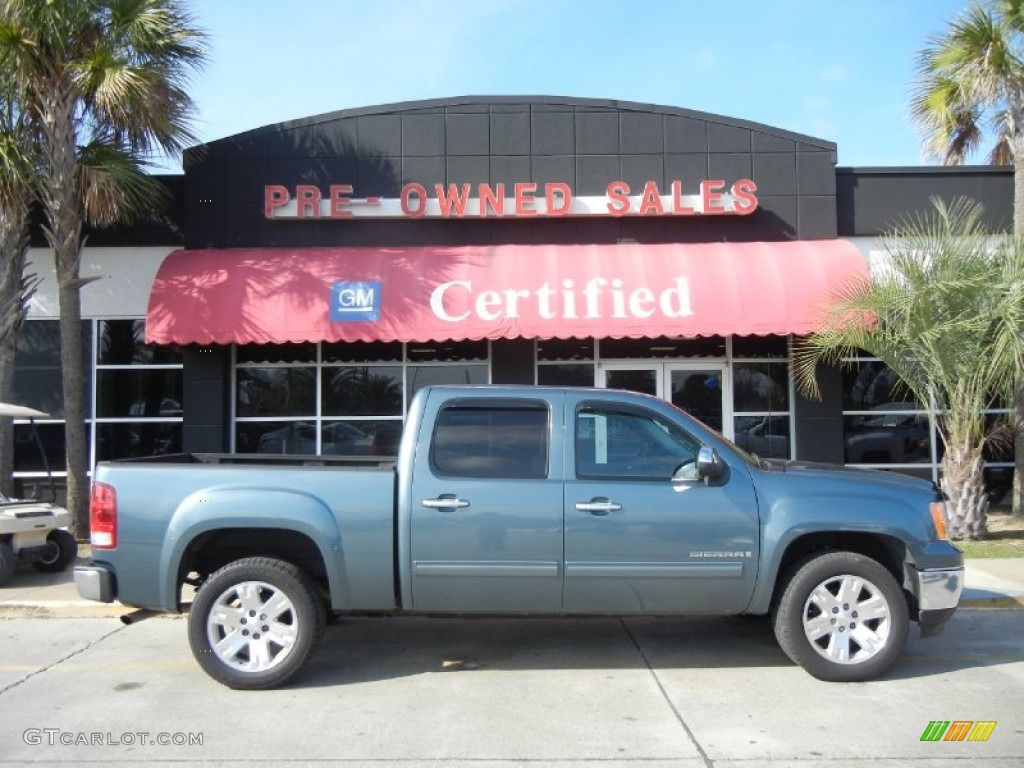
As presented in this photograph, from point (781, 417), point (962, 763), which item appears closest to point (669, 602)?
point (962, 763)

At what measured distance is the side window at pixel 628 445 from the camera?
5600 mm

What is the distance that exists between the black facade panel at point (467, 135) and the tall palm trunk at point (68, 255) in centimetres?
507

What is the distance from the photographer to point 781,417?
13.0 m

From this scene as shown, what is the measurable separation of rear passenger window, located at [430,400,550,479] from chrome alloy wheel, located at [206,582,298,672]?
137 centimetres

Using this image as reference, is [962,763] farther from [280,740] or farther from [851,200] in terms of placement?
[851,200]

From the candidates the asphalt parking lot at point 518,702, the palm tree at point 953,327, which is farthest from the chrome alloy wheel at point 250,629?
the palm tree at point 953,327

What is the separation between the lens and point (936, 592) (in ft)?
18.0

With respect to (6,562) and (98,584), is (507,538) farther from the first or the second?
(6,562)

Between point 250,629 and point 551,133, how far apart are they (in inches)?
371

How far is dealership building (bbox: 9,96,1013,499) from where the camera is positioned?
12672 millimetres

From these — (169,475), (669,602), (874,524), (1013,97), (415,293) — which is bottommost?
(669,602)

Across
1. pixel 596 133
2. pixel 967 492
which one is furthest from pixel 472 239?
pixel 967 492

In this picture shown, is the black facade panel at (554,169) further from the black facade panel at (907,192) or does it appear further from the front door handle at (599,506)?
the front door handle at (599,506)

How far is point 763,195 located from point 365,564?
9.68 m
